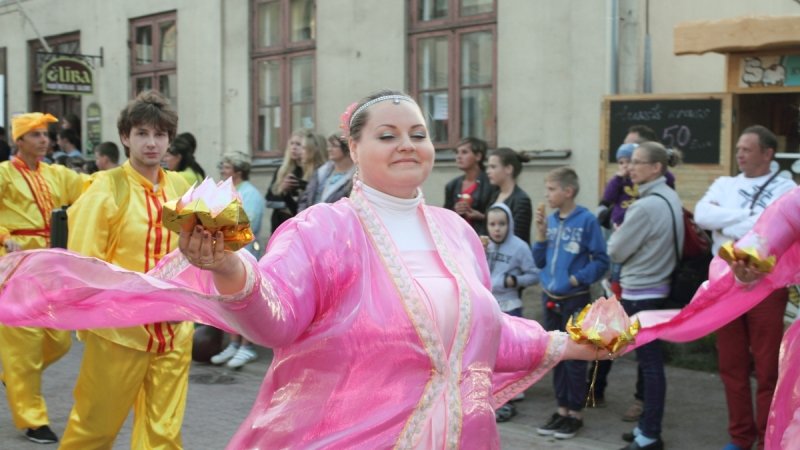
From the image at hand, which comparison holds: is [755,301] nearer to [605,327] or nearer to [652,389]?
[605,327]

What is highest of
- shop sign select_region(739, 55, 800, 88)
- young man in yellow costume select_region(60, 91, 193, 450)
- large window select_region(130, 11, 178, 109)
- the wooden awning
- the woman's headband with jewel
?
large window select_region(130, 11, 178, 109)

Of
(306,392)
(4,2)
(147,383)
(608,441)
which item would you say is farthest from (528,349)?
(4,2)

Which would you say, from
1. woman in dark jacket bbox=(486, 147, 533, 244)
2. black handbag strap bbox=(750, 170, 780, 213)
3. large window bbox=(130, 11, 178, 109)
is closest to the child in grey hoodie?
woman in dark jacket bbox=(486, 147, 533, 244)

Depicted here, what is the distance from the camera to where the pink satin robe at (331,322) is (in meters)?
2.62

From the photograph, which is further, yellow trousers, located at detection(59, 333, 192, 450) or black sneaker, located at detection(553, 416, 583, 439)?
black sneaker, located at detection(553, 416, 583, 439)

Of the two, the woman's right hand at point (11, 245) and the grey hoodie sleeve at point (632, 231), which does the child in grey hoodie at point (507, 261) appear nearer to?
the grey hoodie sleeve at point (632, 231)


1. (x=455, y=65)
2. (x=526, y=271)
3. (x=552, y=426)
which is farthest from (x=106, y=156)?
(x=552, y=426)

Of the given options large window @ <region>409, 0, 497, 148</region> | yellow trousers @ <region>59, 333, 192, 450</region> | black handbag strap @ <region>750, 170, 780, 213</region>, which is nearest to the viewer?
A: yellow trousers @ <region>59, 333, 192, 450</region>

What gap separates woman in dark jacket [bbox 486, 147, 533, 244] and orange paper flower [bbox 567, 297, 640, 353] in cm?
389

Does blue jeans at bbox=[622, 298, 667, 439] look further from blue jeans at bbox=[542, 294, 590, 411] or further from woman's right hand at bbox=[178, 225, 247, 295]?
woman's right hand at bbox=[178, 225, 247, 295]

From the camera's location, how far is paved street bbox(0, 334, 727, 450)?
620 cm

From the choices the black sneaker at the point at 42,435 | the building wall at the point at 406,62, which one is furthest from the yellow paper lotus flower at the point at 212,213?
the building wall at the point at 406,62

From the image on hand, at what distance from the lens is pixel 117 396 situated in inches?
179

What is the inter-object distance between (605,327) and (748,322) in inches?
113
